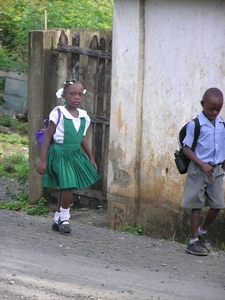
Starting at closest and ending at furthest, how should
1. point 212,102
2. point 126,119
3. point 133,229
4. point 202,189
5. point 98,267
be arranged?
point 98,267
point 212,102
point 202,189
point 126,119
point 133,229

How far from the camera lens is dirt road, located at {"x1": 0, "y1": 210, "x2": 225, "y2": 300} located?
17.8 ft

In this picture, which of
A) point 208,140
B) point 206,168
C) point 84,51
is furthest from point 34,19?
point 206,168

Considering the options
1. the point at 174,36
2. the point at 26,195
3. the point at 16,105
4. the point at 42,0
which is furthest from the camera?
the point at 42,0

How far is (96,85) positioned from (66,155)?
1.25m

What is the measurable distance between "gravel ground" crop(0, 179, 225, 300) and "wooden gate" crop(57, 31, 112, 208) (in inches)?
31.6

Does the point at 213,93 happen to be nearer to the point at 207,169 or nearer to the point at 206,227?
the point at 207,169

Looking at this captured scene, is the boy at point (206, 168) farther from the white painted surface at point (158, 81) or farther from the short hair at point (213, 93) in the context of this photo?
the white painted surface at point (158, 81)

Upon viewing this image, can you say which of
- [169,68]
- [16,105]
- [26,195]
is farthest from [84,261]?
[16,105]

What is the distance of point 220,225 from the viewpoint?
714 cm

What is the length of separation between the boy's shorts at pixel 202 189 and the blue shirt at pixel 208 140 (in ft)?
0.35

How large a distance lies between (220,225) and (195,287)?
4.92ft

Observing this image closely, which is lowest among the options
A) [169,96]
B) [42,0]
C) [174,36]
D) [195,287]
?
[195,287]

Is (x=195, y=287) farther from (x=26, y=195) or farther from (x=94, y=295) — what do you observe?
(x=26, y=195)

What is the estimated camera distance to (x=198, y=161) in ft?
21.2
